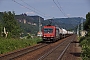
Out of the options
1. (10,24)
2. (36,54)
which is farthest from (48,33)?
(10,24)

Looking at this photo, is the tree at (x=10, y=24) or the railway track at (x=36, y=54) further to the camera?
the tree at (x=10, y=24)

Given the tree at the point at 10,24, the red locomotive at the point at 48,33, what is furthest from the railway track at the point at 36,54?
the tree at the point at 10,24

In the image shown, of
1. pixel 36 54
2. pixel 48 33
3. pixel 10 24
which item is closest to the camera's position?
pixel 36 54

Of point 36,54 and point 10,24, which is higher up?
point 10,24

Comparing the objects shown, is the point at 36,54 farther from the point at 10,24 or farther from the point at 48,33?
the point at 10,24

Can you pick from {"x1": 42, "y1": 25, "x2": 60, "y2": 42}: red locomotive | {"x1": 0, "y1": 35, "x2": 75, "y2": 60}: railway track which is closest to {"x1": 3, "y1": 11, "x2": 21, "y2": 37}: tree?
{"x1": 42, "y1": 25, "x2": 60, "y2": 42}: red locomotive

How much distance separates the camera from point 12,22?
394 feet

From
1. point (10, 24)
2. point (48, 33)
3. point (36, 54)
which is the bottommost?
point (36, 54)

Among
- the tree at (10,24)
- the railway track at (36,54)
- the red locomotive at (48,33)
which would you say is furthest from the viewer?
the tree at (10,24)

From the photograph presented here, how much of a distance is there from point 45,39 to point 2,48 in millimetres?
20416

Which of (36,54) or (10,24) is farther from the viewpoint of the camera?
(10,24)

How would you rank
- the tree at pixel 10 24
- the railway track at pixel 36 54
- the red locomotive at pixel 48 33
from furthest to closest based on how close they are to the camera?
the tree at pixel 10 24 < the red locomotive at pixel 48 33 < the railway track at pixel 36 54

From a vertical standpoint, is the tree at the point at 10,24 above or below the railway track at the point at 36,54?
above

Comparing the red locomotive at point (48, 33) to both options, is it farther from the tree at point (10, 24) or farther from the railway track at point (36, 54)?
the tree at point (10, 24)
